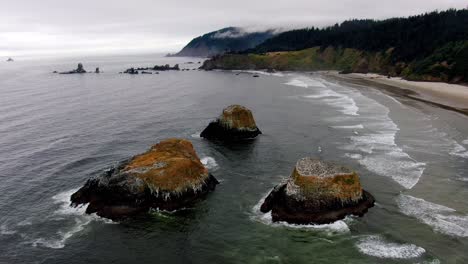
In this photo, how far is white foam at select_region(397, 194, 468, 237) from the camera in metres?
26.8

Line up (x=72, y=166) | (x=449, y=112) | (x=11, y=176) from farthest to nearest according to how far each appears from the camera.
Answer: (x=449, y=112) < (x=72, y=166) < (x=11, y=176)

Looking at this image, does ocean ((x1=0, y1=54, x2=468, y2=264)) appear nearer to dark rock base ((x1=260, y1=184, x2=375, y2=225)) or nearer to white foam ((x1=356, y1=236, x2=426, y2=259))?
white foam ((x1=356, y1=236, x2=426, y2=259))

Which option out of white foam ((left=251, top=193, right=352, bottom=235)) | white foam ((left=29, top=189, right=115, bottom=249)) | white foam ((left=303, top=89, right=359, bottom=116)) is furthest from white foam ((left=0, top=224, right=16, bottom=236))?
white foam ((left=303, top=89, right=359, bottom=116))

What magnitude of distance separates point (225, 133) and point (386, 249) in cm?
3225

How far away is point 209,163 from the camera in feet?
143

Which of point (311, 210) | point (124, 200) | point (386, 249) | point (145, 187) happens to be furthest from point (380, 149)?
point (124, 200)

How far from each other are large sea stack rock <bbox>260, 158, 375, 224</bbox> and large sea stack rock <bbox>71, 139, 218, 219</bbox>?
Answer: 22.5ft

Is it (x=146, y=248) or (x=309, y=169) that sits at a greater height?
(x=309, y=169)

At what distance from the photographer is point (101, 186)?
3281 centimetres

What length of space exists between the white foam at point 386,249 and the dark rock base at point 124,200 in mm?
14046

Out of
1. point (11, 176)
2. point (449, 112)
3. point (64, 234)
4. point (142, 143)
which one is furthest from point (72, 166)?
point (449, 112)

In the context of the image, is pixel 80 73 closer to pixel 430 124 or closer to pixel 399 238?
pixel 430 124

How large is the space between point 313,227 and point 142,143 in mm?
31874

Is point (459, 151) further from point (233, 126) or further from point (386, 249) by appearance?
point (233, 126)
